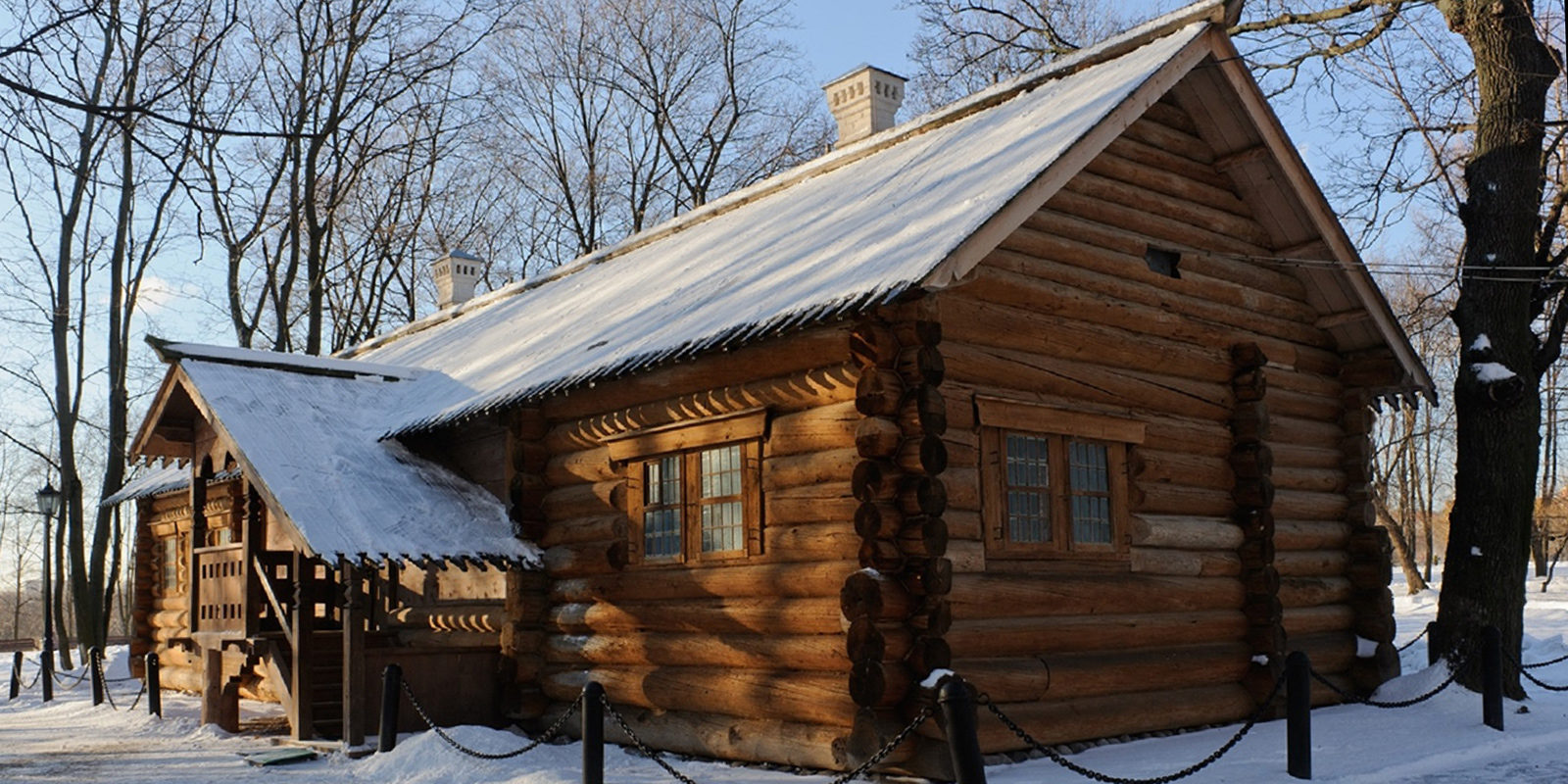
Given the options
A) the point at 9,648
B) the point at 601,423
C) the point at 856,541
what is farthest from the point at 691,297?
the point at 9,648

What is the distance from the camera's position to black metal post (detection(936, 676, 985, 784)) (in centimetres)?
761

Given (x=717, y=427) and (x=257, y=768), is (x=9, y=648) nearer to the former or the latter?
(x=257, y=768)

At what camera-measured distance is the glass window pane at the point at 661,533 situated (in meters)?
12.0

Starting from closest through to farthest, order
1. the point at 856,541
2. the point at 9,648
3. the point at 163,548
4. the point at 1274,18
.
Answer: the point at 856,541, the point at 1274,18, the point at 163,548, the point at 9,648

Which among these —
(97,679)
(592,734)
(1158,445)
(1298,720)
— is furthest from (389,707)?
(97,679)

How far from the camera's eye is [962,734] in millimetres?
7652

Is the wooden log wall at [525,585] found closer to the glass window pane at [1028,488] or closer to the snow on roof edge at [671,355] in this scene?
the snow on roof edge at [671,355]

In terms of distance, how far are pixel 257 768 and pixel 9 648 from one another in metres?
32.4

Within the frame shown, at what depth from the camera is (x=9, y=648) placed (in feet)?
129

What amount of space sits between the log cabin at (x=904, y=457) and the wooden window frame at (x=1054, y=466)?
3 centimetres

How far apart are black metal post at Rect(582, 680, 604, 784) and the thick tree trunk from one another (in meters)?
8.62

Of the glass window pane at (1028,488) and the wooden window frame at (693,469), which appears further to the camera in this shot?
the wooden window frame at (693,469)

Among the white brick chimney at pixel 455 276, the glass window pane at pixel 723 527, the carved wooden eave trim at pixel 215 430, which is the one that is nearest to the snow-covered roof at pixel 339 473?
the carved wooden eave trim at pixel 215 430

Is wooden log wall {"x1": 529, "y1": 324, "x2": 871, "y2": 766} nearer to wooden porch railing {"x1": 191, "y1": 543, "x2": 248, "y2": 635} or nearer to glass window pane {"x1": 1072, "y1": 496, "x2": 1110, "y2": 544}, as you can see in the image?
glass window pane {"x1": 1072, "y1": 496, "x2": 1110, "y2": 544}
